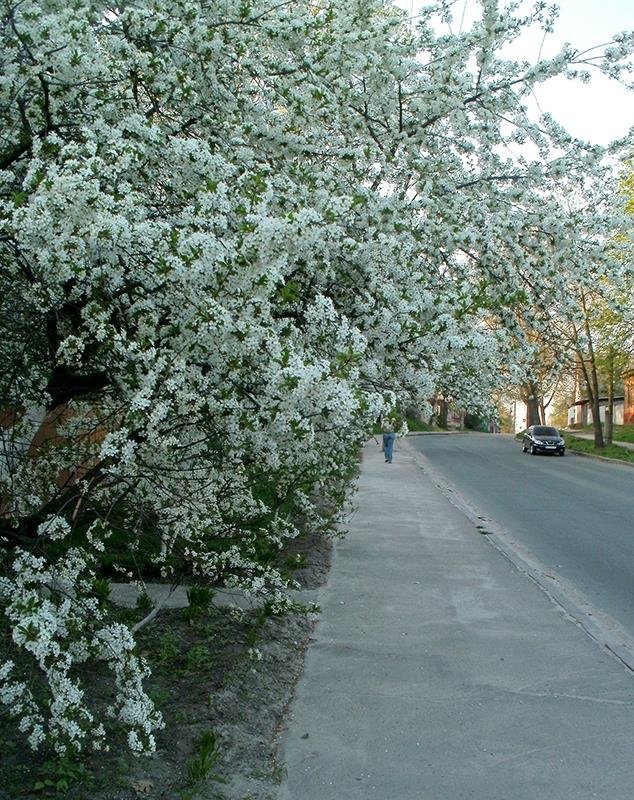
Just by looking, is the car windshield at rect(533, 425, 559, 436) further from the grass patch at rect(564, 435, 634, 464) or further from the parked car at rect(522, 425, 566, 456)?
the grass patch at rect(564, 435, 634, 464)

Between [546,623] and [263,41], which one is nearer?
[263,41]

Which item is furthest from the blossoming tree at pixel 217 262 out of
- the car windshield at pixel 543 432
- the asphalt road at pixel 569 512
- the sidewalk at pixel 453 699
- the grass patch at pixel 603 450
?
the car windshield at pixel 543 432

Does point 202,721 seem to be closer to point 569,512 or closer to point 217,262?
point 217,262

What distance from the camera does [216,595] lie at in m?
7.79

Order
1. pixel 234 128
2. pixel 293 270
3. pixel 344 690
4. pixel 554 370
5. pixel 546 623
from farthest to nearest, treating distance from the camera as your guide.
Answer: pixel 554 370
pixel 546 623
pixel 234 128
pixel 344 690
pixel 293 270

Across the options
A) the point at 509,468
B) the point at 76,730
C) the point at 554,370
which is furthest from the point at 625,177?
the point at 76,730

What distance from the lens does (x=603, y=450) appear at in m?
36.3

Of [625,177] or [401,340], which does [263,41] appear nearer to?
[401,340]

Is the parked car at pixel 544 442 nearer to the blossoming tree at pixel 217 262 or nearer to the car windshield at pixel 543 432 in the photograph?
the car windshield at pixel 543 432

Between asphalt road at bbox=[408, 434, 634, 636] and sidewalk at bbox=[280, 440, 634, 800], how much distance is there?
106cm

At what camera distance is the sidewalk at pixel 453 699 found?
450cm

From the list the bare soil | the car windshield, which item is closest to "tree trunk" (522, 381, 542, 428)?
the car windshield

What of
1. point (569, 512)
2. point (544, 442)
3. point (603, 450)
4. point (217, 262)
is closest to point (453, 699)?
point (217, 262)

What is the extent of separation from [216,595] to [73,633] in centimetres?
331
